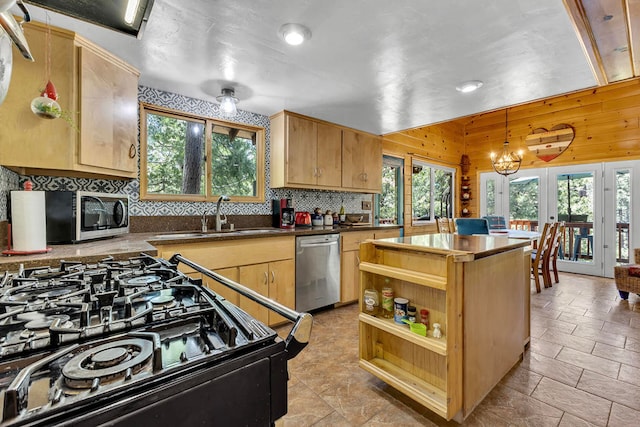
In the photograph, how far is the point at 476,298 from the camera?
64.1 inches

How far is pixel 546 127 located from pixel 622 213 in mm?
1934

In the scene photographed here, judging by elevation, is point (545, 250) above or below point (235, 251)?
below

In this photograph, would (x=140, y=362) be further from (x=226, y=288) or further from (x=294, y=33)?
(x=226, y=288)

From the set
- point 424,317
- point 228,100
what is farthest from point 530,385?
point 228,100

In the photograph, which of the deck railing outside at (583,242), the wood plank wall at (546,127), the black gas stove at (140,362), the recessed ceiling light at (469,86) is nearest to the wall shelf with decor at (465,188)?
the wood plank wall at (546,127)

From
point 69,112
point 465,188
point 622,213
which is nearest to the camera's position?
point 69,112

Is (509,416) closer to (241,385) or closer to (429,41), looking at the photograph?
(241,385)

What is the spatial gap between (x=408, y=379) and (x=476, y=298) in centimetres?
63

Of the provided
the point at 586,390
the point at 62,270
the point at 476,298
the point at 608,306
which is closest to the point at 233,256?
the point at 62,270

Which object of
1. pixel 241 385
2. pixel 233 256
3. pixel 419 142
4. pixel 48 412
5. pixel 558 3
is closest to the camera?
pixel 48 412

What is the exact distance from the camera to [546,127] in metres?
5.55

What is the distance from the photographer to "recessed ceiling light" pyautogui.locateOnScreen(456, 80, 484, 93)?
2.59 meters

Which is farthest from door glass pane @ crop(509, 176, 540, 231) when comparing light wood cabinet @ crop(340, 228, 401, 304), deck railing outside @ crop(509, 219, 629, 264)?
light wood cabinet @ crop(340, 228, 401, 304)

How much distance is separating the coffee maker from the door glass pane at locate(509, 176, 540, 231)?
5022 millimetres
